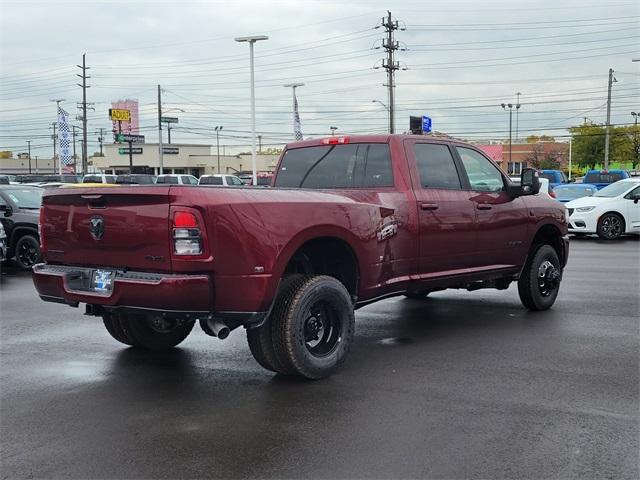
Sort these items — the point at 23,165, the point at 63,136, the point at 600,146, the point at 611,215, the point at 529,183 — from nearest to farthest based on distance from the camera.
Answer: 1. the point at 529,183
2. the point at 611,215
3. the point at 63,136
4. the point at 600,146
5. the point at 23,165

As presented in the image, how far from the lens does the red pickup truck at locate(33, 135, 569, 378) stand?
184 inches

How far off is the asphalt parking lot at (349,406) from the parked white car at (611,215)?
1140cm

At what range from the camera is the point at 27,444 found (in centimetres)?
410

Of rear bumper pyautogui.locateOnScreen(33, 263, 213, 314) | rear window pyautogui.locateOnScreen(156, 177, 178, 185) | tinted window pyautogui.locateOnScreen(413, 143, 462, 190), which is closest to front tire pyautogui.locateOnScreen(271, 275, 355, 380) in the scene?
rear bumper pyautogui.locateOnScreen(33, 263, 213, 314)

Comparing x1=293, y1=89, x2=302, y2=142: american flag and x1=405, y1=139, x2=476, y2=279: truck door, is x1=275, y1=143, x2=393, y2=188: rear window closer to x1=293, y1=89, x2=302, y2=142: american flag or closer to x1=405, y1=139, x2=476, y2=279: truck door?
x1=405, y1=139, x2=476, y2=279: truck door

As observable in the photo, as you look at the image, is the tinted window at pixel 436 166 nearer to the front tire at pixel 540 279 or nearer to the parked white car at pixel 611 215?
the front tire at pixel 540 279

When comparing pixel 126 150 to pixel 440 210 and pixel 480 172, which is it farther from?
pixel 440 210

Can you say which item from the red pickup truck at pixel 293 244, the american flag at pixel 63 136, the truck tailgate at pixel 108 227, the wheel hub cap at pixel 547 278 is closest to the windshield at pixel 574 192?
the wheel hub cap at pixel 547 278

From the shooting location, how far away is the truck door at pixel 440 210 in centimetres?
644

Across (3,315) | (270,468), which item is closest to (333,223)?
(270,468)

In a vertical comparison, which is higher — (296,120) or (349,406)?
(296,120)

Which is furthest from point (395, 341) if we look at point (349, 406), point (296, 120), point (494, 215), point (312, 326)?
point (296, 120)

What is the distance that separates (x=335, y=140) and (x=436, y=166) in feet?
3.45

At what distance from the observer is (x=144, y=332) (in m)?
6.32
